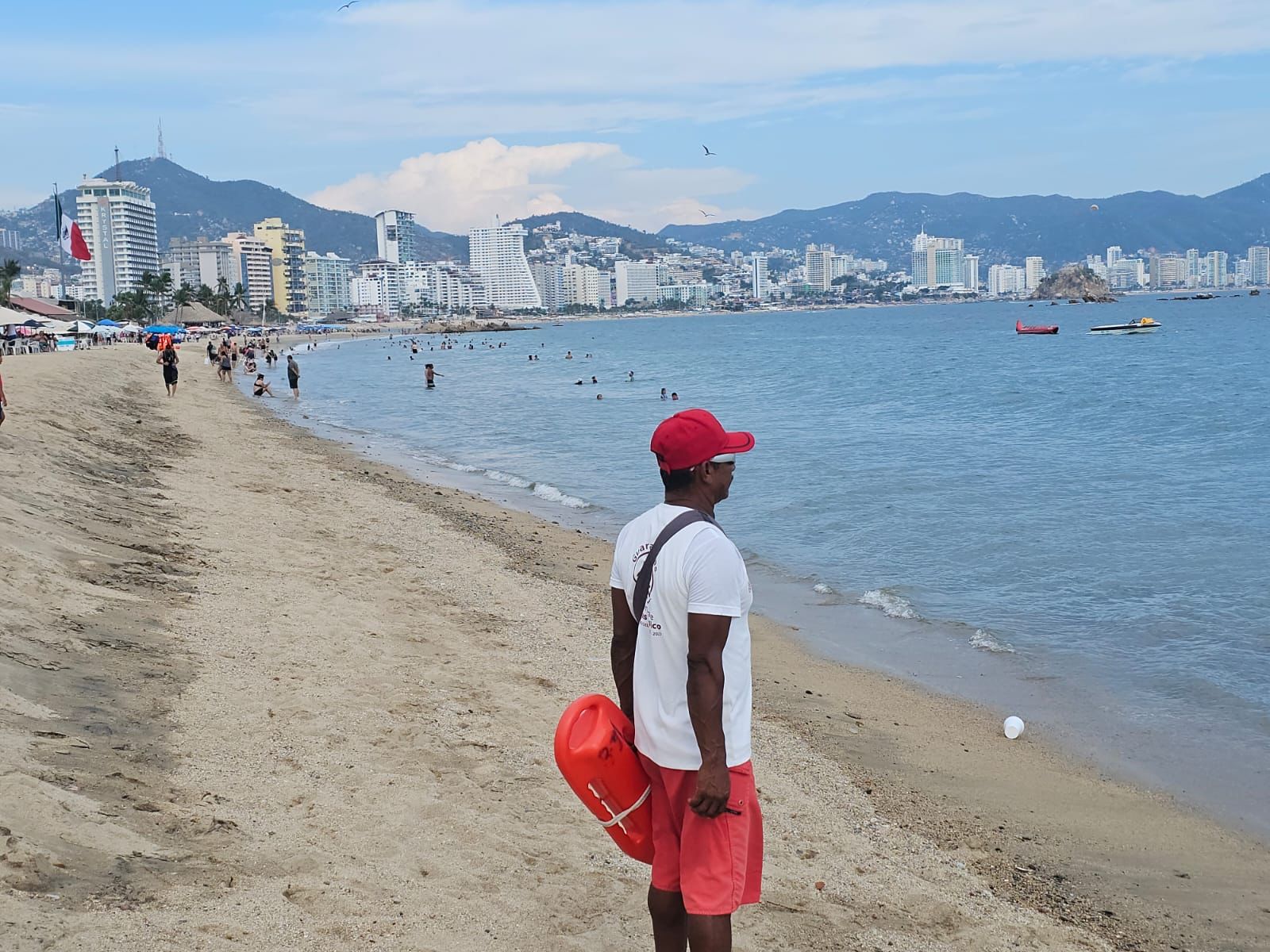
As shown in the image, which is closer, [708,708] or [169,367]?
[708,708]

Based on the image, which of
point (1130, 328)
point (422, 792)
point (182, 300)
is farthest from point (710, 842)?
point (182, 300)

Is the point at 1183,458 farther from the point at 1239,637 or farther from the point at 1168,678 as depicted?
the point at 1168,678

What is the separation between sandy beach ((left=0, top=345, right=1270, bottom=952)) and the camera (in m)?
3.90

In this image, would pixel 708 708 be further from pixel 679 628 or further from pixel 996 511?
pixel 996 511

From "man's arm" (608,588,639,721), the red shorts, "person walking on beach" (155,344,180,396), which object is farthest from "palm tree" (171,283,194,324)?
the red shorts

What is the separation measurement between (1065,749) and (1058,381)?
4277 cm

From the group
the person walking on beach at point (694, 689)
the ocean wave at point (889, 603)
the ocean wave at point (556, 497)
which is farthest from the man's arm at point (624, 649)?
the ocean wave at point (556, 497)

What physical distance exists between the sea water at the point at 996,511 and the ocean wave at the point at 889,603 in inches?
1.5

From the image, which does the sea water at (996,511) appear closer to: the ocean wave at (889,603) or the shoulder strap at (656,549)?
the ocean wave at (889,603)

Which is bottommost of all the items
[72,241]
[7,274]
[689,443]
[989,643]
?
[989,643]

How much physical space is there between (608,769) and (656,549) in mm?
651

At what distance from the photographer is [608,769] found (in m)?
3.15

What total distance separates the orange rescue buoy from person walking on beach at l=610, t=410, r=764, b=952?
51 mm

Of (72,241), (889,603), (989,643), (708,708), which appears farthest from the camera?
(72,241)
